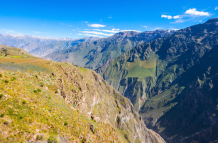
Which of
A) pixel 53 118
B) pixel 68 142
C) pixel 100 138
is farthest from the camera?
pixel 100 138

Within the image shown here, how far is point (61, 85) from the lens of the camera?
43.4 meters

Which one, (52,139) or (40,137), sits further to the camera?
(52,139)

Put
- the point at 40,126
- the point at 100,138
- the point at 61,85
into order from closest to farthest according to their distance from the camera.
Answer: the point at 40,126
the point at 100,138
the point at 61,85

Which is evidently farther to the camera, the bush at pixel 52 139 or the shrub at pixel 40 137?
the bush at pixel 52 139

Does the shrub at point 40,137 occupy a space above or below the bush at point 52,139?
above

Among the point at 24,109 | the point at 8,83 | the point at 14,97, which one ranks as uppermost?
the point at 8,83

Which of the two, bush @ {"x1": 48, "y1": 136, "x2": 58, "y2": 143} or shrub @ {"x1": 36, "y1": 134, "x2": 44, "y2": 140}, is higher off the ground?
shrub @ {"x1": 36, "y1": 134, "x2": 44, "y2": 140}

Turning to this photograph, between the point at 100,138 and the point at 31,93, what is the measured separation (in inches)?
745

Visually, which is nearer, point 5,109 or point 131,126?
point 5,109

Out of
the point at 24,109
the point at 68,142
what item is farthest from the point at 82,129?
the point at 24,109

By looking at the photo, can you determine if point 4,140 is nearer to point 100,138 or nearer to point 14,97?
point 14,97

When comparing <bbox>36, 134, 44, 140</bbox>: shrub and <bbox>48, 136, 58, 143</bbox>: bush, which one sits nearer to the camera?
<bbox>36, 134, 44, 140</bbox>: shrub

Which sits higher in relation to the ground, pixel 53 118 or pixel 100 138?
pixel 53 118

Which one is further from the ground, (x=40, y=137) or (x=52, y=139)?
(x=40, y=137)
